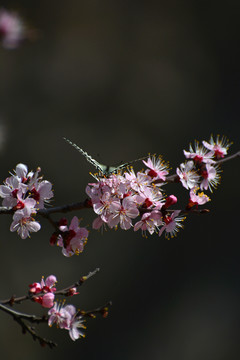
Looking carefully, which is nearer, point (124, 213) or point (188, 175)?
point (124, 213)

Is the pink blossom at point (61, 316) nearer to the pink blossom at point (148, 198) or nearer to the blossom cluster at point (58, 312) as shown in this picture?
the blossom cluster at point (58, 312)

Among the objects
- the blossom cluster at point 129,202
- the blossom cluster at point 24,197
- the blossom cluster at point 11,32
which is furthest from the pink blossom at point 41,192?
the blossom cluster at point 11,32

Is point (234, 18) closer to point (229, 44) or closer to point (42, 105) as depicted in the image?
point (229, 44)

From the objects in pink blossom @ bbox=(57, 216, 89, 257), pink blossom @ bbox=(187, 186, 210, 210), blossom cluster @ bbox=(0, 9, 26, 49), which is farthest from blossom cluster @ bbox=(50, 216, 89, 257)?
blossom cluster @ bbox=(0, 9, 26, 49)

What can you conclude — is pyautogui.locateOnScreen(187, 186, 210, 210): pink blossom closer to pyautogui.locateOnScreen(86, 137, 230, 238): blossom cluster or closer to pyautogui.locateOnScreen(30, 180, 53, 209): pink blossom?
pyautogui.locateOnScreen(86, 137, 230, 238): blossom cluster

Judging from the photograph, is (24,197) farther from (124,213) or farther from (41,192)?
(124,213)

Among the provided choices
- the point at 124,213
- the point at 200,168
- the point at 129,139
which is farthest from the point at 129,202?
the point at 129,139

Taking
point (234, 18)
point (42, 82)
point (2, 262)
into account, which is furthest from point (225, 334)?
point (234, 18)
